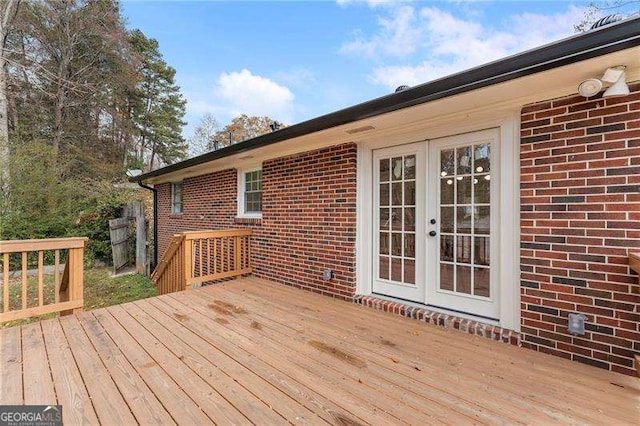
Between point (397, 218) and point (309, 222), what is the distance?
137cm

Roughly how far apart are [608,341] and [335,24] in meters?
6.51

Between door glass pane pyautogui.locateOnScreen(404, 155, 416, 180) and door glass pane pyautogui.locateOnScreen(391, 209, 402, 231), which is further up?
door glass pane pyautogui.locateOnScreen(404, 155, 416, 180)

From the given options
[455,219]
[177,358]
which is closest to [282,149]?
[455,219]

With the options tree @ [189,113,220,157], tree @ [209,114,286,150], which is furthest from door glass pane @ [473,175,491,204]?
tree @ [189,113,220,157]

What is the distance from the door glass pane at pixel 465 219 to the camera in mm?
2803

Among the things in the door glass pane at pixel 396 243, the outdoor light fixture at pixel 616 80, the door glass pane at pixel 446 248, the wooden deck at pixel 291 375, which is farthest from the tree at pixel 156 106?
the outdoor light fixture at pixel 616 80

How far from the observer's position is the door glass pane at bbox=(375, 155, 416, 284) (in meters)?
3.34

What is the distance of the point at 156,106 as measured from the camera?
17.4 m

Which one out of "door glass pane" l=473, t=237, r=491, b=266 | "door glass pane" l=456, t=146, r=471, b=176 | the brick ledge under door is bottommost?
the brick ledge under door

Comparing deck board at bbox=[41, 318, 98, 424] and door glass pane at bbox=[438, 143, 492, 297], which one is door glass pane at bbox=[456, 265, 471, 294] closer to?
door glass pane at bbox=[438, 143, 492, 297]

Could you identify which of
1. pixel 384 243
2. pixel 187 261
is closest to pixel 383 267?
pixel 384 243

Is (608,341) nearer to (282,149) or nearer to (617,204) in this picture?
(617,204)

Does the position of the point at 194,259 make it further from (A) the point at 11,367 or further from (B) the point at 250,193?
(A) the point at 11,367

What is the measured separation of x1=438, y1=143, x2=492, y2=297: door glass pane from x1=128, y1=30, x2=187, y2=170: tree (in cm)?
1805
